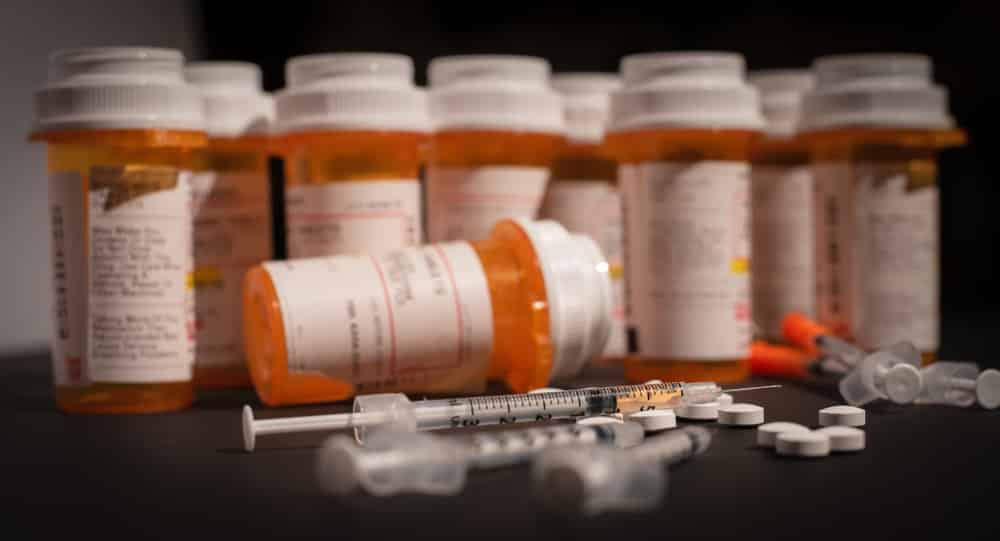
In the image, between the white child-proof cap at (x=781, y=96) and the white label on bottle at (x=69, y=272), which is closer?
the white label on bottle at (x=69, y=272)

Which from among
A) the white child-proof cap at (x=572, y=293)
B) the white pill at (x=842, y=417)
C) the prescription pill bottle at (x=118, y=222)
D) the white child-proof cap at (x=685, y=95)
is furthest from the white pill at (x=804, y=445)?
the prescription pill bottle at (x=118, y=222)

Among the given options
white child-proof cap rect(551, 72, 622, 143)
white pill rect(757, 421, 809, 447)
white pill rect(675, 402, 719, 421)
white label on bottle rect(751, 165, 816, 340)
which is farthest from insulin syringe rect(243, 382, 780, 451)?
white label on bottle rect(751, 165, 816, 340)

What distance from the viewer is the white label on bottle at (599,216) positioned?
4.18 feet

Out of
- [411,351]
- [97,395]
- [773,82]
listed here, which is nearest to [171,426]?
[97,395]

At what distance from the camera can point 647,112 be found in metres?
1.14

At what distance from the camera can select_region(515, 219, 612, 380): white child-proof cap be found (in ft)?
3.41

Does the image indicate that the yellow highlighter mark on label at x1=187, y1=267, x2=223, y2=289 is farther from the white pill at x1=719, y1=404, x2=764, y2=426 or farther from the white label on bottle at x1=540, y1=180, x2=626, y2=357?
the white pill at x1=719, y1=404, x2=764, y2=426

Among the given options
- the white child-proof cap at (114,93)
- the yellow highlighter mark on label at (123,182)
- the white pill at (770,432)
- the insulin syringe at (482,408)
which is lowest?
the white pill at (770,432)

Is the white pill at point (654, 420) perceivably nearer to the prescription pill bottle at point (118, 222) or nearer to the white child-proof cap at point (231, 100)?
the prescription pill bottle at point (118, 222)

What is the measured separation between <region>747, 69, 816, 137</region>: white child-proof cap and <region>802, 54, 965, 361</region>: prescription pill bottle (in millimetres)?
147

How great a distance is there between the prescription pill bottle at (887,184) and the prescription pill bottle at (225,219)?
63cm

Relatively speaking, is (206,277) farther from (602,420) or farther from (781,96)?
(781,96)

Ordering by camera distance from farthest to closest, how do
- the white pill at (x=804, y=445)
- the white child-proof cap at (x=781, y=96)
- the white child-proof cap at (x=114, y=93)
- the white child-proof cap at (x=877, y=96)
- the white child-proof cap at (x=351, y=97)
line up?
the white child-proof cap at (x=781, y=96) → the white child-proof cap at (x=877, y=96) → the white child-proof cap at (x=351, y=97) → the white child-proof cap at (x=114, y=93) → the white pill at (x=804, y=445)

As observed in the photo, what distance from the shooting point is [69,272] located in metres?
1.01
